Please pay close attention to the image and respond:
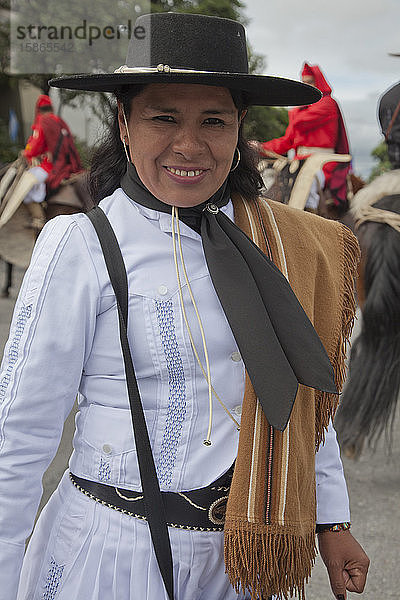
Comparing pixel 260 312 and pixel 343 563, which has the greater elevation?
pixel 260 312

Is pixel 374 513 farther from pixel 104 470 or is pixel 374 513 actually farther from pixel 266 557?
pixel 104 470

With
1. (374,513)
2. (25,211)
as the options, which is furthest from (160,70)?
(25,211)

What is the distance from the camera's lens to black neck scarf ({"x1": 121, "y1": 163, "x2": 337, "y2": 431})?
1312 mm

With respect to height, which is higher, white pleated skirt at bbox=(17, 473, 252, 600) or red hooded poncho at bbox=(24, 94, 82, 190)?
white pleated skirt at bbox=(17, 473, 252, 600)

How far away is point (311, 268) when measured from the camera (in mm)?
1491

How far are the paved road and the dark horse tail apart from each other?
0.19 metres

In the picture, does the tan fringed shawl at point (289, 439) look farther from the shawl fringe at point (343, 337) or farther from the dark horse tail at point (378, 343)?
the dark horse tail at point (378, 343)

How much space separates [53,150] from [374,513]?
5.95 meters

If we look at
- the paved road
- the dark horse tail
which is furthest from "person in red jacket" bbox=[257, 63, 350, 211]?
the paved road

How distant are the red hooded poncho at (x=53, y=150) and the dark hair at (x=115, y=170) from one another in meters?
6.82

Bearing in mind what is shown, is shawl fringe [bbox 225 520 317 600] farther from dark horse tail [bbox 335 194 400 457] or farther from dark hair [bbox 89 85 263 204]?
dark horse tail [bbox 335 194 400 457]

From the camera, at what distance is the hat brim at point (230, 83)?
125 centimetres

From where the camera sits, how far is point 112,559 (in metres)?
1.32

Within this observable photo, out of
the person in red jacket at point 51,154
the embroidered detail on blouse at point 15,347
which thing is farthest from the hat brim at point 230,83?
the person in red jacket at point 51,154
